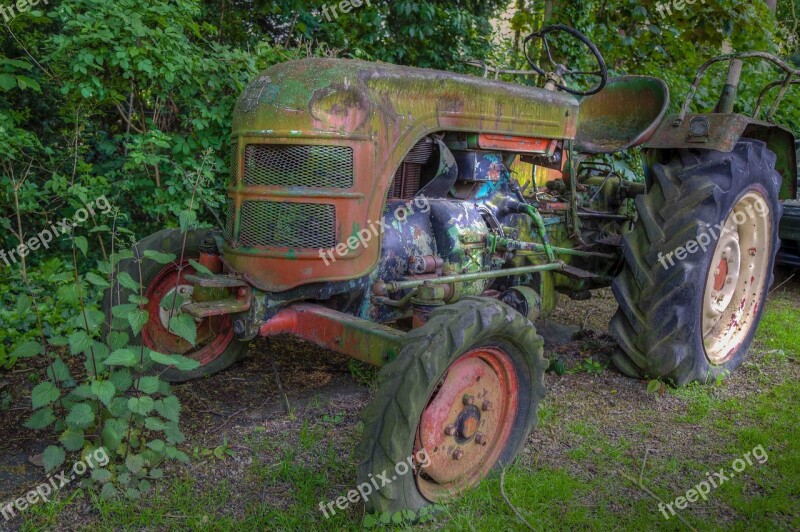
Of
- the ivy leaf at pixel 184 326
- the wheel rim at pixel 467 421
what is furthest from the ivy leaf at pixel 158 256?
the wheel rim at pixel 467 421

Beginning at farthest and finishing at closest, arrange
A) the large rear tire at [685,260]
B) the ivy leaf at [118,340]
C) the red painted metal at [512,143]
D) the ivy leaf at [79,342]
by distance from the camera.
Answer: the large rear tire at [685,260]
the red painted metal at [512,143]
the ivy leaf at [118,340]
the ivy leaf at [79,342]

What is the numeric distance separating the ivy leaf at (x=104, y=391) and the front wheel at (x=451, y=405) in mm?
916

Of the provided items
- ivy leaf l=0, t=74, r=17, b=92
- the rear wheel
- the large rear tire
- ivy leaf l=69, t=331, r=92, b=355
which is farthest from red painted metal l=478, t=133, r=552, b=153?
ivy leaf l=0, t=74, r=17, b=92

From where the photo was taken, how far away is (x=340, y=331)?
2521mm

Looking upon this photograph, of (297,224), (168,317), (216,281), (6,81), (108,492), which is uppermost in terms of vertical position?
(6,81)

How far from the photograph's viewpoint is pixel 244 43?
21.4 feet

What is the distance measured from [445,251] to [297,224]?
0.75 m

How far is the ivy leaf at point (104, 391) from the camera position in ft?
7.60

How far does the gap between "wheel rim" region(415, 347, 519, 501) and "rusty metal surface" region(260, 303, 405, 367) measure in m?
0.24

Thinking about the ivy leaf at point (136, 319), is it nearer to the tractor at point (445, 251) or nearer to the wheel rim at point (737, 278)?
the tractor at point (445, 251)

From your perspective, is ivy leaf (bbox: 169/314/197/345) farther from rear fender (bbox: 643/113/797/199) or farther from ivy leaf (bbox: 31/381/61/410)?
rear fender (bbox: 643/113/797/199)

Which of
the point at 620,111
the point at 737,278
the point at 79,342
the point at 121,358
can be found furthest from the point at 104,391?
the point at 620,111

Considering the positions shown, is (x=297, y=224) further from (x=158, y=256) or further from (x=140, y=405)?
(x=140, y=405)

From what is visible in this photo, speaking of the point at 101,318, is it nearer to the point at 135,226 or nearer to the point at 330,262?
the point at 330,262
